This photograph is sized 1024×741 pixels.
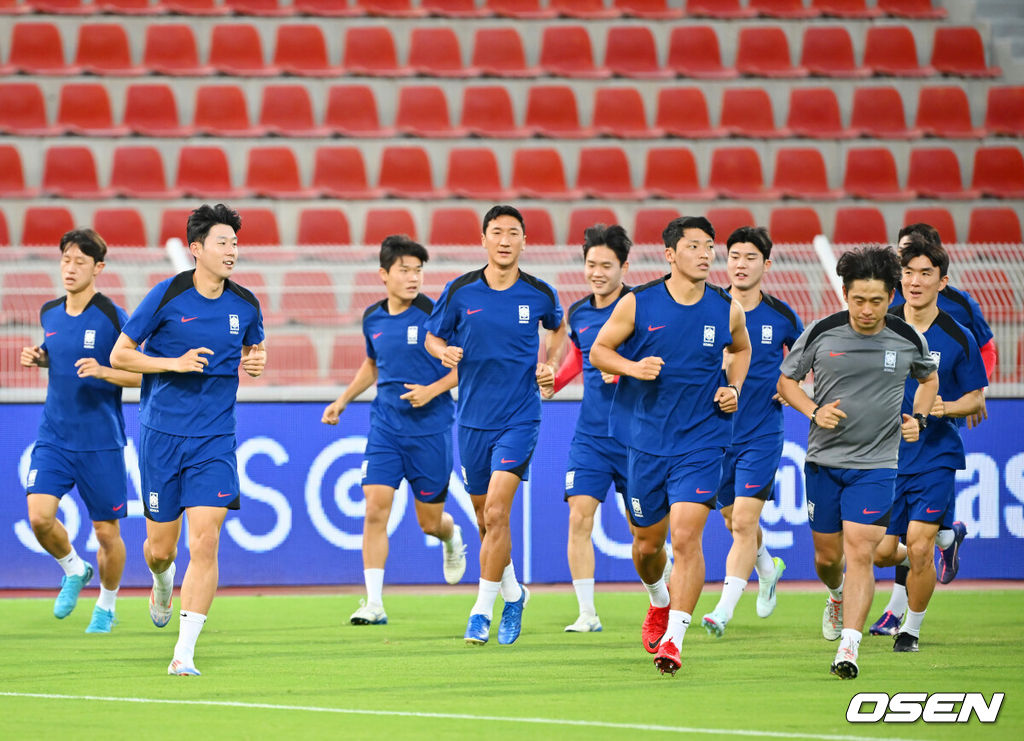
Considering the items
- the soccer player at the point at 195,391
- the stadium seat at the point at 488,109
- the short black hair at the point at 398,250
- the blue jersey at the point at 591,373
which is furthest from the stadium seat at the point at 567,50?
the soccer player at the point at 195,391

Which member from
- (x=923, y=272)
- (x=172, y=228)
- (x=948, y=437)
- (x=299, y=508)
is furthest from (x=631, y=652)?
(x=172, y=228)

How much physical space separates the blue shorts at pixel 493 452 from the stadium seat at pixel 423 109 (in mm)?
9682

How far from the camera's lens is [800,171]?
57.9 ft

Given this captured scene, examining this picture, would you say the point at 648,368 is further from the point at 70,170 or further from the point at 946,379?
the point at 70,170

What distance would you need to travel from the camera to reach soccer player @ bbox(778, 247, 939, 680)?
7137mm

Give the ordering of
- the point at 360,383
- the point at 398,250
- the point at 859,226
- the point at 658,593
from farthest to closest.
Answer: the point at 859,226
the point at 360,383
the point at 398,250
the point at 658,593

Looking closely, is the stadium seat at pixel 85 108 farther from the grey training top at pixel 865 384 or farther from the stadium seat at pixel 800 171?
the grey training top at pixel 865 384

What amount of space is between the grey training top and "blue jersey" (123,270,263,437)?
312cm

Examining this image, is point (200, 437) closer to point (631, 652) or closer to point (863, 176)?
point (631, 652)

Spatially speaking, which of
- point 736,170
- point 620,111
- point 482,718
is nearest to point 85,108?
point 620,111

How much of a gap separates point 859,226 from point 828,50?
12.0 ft

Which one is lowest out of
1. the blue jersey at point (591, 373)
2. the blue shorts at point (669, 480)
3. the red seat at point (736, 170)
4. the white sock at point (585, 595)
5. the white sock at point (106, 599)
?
the white sock at point (106, 599)

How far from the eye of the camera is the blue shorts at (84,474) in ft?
30.6

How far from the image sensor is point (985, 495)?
11.9 meters
